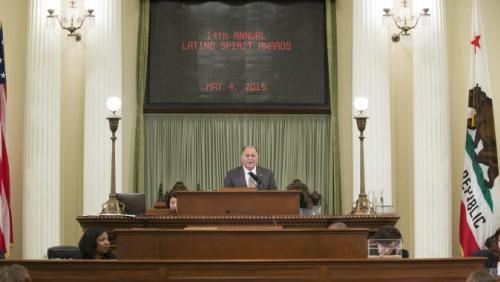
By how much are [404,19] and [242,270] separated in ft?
28.2

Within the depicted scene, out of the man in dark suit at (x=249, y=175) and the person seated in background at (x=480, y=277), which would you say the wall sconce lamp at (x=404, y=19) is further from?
the person seated in background at (x=480, y=277)

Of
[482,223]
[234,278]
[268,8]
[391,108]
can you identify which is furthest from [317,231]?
[268,8]

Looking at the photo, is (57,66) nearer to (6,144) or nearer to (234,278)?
(6,144)

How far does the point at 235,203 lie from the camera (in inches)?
472

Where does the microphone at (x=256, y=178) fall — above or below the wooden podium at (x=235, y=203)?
above

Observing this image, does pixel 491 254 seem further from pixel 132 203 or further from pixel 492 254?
pixel 132 203

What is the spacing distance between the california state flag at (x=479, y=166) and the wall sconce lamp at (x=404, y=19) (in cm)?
116

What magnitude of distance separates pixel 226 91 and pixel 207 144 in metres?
1.03

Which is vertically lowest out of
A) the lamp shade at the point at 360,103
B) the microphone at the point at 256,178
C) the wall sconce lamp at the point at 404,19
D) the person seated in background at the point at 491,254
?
the person seated in background at the point at 491,254

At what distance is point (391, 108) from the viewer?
16.9m

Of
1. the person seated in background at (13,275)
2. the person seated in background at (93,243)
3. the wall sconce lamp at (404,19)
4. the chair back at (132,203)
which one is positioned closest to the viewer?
the person seated in background at (13,275)

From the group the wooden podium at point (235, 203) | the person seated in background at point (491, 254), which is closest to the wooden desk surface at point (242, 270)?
the wooden podium at point (235, 203)

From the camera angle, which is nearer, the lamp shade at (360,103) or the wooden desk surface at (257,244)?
the wooden desk surface at (257,244)

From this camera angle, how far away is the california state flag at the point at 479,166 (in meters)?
15.2
